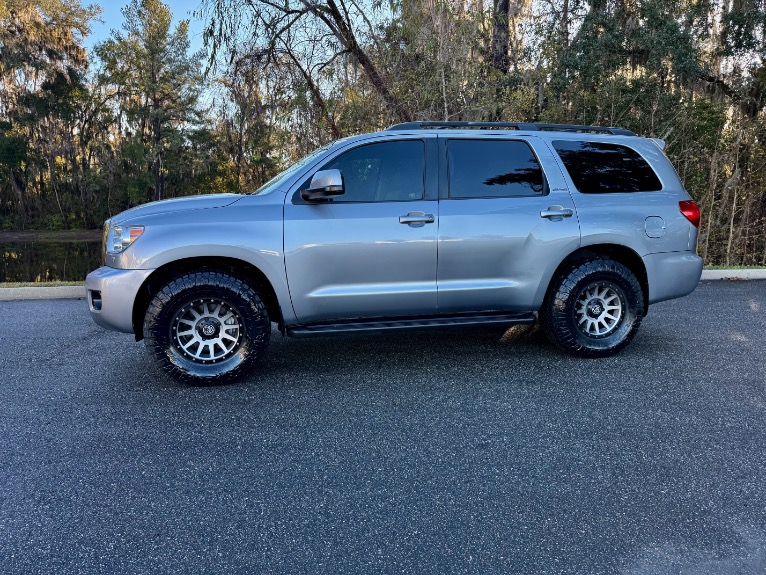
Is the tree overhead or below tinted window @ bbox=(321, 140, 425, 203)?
overhead

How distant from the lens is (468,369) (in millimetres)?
5012

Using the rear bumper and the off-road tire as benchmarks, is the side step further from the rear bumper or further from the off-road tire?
the rear bumper

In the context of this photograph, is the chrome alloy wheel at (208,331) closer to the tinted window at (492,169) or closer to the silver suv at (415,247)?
the silver suv at (415,247)

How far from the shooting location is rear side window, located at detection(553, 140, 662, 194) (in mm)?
5328

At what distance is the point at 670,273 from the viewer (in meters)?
5.38

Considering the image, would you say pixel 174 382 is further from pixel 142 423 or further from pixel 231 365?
pixel 142 423

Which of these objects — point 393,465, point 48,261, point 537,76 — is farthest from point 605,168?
Answer: point 48,261

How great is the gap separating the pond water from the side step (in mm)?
14039

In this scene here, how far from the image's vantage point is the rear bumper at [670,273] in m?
5.34

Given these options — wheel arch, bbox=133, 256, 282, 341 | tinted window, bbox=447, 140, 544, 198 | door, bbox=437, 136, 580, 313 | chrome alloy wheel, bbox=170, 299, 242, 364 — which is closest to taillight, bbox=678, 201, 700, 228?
door, bbox=437, 136, 580, 313

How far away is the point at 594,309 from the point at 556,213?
938 mm

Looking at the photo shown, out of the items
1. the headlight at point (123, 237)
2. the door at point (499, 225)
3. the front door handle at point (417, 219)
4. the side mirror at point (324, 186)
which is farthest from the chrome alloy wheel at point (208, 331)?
the door at point (499, 225)

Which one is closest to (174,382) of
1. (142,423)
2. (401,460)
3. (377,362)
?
(142,423)

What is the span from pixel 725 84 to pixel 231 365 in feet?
55.5
